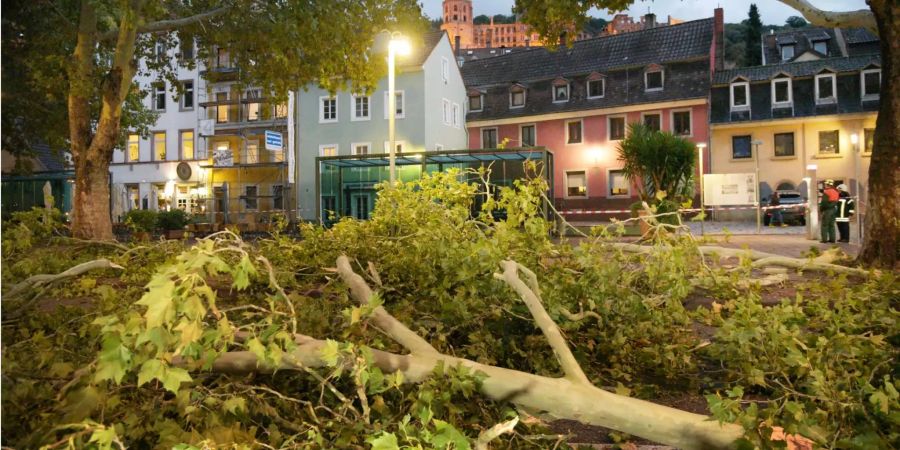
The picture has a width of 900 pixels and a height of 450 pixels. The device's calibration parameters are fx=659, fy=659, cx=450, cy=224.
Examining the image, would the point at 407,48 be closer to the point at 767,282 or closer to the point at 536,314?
the point at 767,282

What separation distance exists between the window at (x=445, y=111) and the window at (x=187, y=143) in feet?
55.4

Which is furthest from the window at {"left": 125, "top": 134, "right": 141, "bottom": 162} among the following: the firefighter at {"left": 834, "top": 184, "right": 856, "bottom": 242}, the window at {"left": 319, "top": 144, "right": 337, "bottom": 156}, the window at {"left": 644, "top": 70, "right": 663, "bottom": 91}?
the firefighter at {"left": 834, "top": 184, "right": 856, "bottom": 242}

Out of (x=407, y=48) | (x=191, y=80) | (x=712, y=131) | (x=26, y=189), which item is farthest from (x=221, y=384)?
(x=191, y=80)

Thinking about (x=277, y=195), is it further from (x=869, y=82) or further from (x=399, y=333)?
(x=399, y=333)

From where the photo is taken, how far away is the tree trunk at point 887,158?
861 cm

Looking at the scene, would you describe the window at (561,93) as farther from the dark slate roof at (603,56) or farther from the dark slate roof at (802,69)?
the dark slate roof at (802,69)

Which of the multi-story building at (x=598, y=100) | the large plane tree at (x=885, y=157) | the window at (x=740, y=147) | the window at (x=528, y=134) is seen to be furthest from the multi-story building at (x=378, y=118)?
the large plane tree at (x=885, y=157)

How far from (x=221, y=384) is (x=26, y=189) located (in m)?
34.5

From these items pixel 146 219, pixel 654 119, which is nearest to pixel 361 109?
pixel 654 119

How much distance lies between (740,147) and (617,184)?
7.09m

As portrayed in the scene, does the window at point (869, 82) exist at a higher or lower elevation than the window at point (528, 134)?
higher

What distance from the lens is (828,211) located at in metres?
15.8

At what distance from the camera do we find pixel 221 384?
2.79 meters

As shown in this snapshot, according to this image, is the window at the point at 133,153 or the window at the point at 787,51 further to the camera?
the window at the point at 787,51
